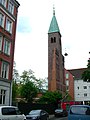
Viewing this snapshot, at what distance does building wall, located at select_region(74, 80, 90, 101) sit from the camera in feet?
274

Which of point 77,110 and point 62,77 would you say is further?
point 62,77

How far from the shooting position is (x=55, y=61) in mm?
77375

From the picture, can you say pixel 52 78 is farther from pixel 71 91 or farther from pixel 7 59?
pixel 7 59

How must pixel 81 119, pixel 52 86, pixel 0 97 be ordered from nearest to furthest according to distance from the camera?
pixel 81 119, pixel 0 97, pixel 52 86

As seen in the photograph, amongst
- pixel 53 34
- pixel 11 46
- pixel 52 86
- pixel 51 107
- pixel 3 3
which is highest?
pixel 53 34

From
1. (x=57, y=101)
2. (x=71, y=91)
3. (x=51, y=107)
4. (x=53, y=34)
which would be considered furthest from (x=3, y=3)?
(x=71, y=91)

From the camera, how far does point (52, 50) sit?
262ft

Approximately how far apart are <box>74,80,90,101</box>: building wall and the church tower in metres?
5.48

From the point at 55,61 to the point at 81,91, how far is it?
18137 millimetres

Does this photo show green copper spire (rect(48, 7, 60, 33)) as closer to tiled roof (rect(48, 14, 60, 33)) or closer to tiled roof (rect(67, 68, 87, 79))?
tiled roof (rect(48, 14, 60, 33))

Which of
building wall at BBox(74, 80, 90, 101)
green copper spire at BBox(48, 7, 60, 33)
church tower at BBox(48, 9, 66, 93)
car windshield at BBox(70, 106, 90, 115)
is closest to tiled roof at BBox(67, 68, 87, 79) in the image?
building wall at BBox(74, 80, 90, 101)

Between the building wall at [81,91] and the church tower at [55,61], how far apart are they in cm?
548

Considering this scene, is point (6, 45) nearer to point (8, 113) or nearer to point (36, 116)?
point (36, 116)

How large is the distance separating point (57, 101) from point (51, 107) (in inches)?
313
